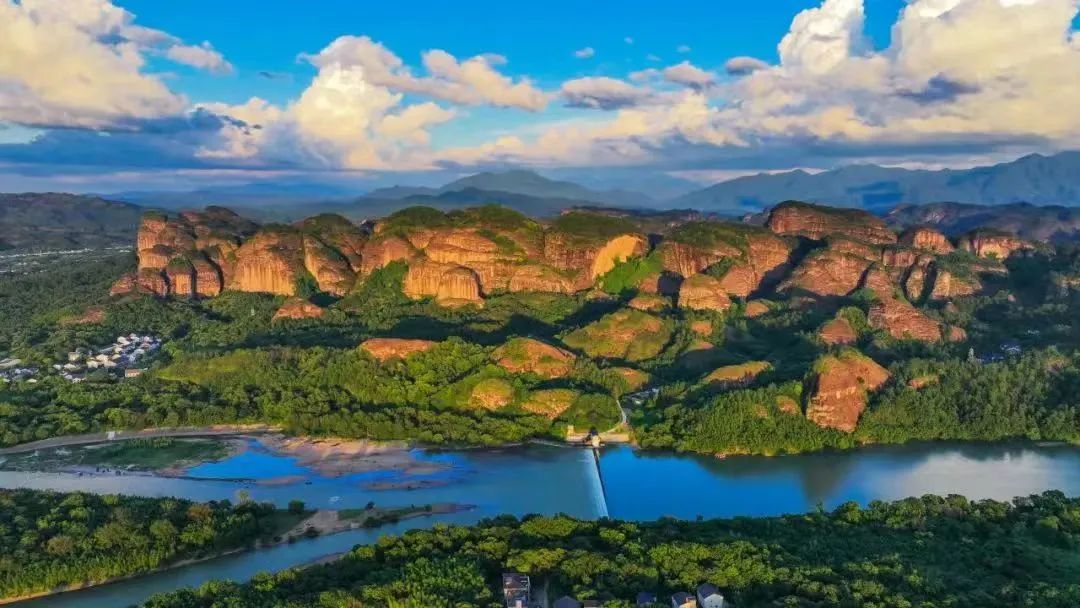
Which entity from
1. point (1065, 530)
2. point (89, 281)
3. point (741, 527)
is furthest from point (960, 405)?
point (89, 281)

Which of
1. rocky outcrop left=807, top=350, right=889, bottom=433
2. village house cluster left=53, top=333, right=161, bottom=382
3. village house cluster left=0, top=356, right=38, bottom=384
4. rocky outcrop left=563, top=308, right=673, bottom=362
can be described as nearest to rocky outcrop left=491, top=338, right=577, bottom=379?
rocky outcrop left=563, top=308, right=673, bottom=362

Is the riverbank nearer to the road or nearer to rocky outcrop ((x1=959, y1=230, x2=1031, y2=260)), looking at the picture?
the road

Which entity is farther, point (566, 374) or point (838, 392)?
point (566, 374)

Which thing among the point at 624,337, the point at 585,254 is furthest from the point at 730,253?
the point at 624,337

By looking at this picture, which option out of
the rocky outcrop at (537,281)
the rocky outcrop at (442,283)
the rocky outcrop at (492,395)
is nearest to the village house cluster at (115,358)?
the rocky outcrop at (442,283)

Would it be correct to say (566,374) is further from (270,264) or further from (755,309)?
(270,264)
